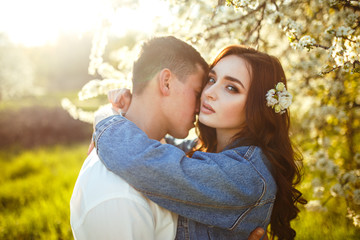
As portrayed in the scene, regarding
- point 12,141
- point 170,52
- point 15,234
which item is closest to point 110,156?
point 170,52

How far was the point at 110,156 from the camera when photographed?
1759mm

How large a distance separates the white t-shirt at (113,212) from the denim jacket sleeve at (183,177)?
8 centimetres

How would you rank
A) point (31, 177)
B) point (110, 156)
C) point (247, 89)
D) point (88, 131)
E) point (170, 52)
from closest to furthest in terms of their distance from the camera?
point (110, 156) < point (247, 89) < point (170, 52) < point (31, 177) < point (88, 131)

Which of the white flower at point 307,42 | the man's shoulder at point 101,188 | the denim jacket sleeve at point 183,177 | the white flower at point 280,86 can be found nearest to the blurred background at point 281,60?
the white flower at point 307,42

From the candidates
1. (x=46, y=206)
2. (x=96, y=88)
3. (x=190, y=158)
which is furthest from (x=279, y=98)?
(x=46, y=206)

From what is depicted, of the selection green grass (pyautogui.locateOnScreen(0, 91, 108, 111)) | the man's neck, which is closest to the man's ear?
the man's neck

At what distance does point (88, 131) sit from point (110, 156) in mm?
11791

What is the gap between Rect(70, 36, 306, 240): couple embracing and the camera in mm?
1686

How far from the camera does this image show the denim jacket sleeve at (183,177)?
1.68 meters

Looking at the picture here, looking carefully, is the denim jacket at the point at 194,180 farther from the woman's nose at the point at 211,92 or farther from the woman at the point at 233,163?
the woman's nose at the point at 211,92

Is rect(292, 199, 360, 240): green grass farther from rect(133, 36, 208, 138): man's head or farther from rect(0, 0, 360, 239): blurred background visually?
rect(133, 36, 208, 138): man's head

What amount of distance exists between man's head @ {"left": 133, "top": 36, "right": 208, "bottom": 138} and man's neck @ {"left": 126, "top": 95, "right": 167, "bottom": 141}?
19mm

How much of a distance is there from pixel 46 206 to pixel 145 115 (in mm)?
3327

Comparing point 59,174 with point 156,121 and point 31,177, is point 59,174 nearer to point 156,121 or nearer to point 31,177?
point 31,177
